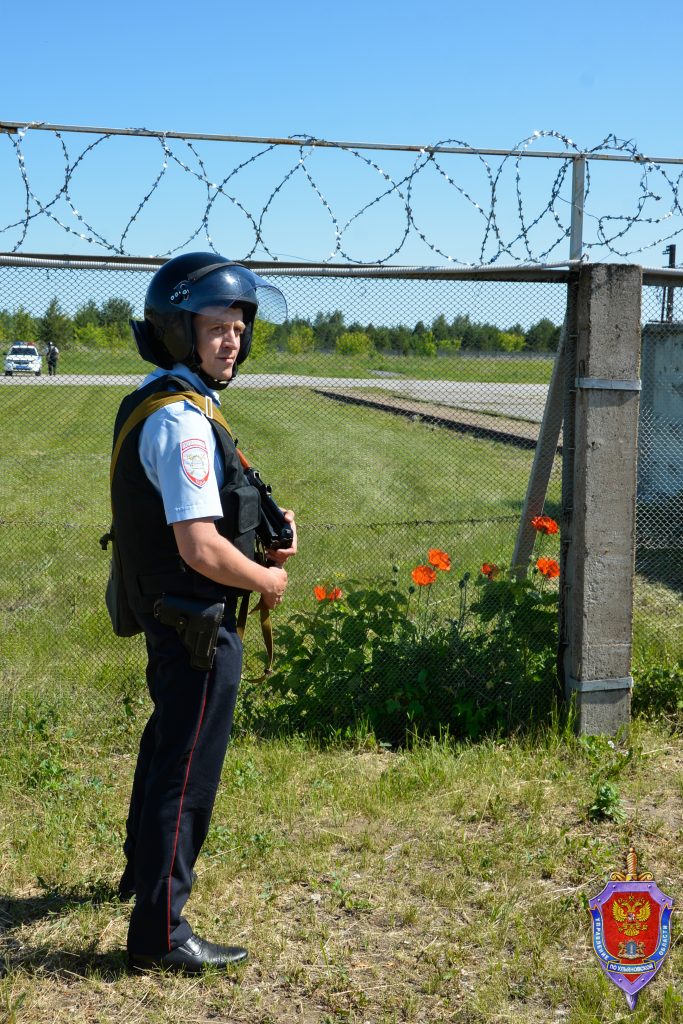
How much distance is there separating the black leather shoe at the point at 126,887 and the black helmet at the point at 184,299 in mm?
1766

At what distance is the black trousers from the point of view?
9.95 feet

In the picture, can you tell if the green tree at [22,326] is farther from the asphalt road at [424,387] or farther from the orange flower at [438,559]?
the orange flower at [438,559]

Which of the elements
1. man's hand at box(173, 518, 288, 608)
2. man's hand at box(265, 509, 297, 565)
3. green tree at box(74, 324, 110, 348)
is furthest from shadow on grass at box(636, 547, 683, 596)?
man's hand at box(173, 518, 288, 608)

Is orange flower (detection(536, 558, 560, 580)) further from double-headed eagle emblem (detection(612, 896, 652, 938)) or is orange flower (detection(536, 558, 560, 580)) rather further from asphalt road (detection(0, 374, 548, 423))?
double-headed eagle emblem (detection(612, 896, 652, 938))

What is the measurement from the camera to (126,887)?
350 cm

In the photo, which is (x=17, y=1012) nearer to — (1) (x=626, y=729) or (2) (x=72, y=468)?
(2) (x=72, y=468)

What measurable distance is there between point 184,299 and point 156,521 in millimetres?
675

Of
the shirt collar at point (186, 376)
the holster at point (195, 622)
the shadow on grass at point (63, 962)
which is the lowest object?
the shadow on grass at point (63, 962)

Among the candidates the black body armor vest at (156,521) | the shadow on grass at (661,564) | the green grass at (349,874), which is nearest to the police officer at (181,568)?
the black body armor vest at (156,521)

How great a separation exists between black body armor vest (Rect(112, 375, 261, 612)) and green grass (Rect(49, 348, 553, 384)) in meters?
1.43

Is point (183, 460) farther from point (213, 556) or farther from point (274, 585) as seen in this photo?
point (274, 585)

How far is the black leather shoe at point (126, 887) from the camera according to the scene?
348cm

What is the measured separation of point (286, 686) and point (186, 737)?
1908 mm

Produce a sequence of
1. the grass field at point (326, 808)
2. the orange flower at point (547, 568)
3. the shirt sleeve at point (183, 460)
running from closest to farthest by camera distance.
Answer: the shirt sleeve at point (183, 460) → the grass field at point (326, 808) → the orange flower at point (547, 568)
